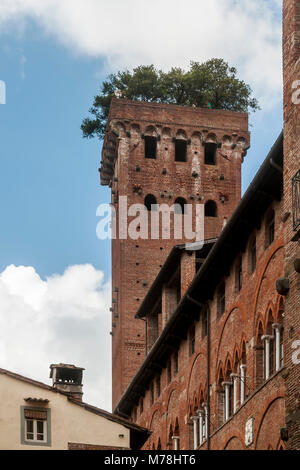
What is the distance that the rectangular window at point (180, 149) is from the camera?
66312mm

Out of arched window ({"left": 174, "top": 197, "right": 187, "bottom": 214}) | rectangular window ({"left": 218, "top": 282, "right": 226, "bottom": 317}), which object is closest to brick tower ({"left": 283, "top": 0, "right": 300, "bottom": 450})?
rectangular window ({"left": 218, "top": 282, "right": 226, "bottom": 317})

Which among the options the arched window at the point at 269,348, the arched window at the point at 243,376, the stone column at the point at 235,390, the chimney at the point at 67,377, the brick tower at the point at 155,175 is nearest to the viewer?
the arched window at the point at 269,348

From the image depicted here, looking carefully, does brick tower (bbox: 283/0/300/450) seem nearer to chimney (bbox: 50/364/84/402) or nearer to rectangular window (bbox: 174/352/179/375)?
rectangular window (bbox: 174/352/179/375)

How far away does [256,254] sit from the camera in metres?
32.7

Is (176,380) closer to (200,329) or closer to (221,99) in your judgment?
(200,329)

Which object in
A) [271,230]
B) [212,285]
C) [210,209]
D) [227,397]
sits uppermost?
[210,209]

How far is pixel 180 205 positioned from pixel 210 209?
1648mm

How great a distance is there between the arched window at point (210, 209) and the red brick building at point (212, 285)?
0.34ft

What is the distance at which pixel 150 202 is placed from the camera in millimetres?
63719

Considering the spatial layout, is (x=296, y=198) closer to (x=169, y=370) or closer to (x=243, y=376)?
(x=243, y=376)

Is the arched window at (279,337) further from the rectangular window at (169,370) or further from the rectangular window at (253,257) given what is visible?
the rectangular window at (169,370)

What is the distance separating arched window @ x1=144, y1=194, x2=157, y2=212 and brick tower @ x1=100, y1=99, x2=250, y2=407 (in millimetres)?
51

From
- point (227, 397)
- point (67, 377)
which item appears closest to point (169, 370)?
point (67, 377)

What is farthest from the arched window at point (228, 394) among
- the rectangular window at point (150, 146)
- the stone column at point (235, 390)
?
the rectangular window at point (150, 146)
